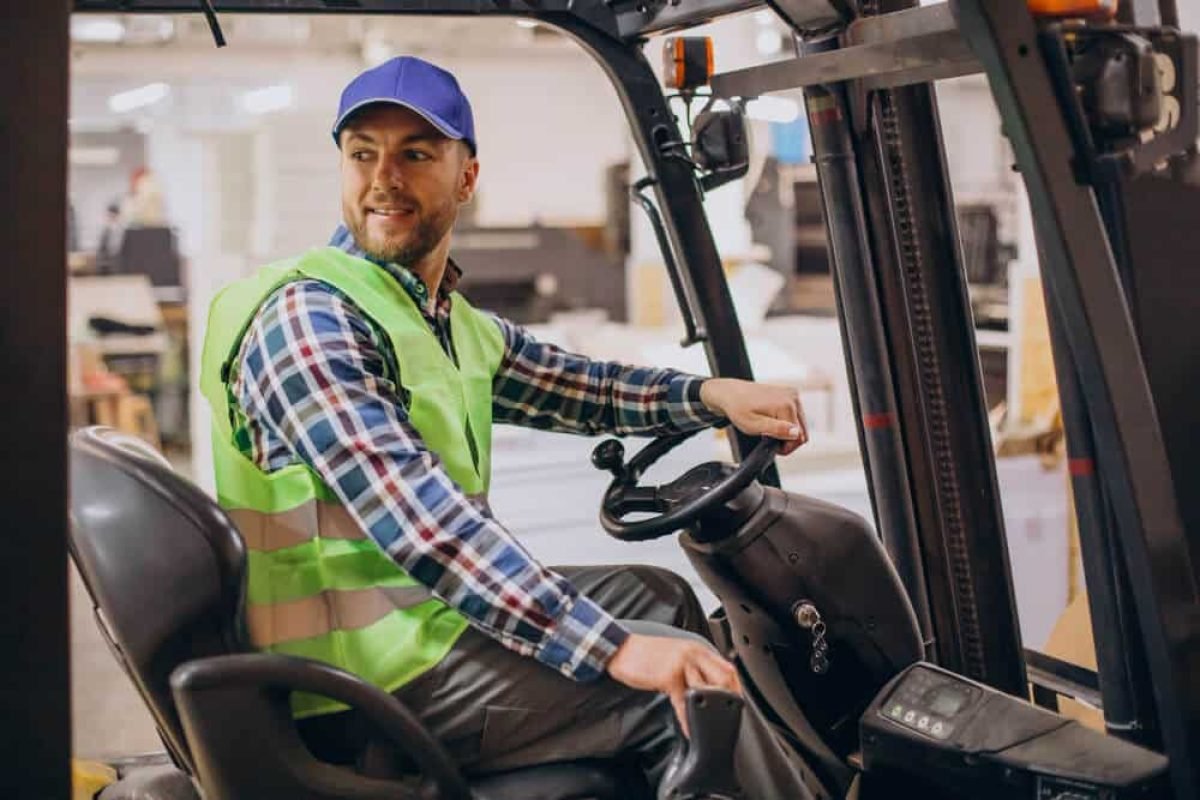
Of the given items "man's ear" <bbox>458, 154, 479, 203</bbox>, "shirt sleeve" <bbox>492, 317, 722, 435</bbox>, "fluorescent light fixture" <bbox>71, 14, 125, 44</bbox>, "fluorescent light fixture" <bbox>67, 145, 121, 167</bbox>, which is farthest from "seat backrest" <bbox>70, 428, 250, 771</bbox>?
"fluorescent light fixture" <bbox>67, 145, 121, 167</bbox>

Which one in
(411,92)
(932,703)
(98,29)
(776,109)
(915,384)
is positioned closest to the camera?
(411,92)

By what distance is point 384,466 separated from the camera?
244 centimetres

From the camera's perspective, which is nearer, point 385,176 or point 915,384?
point 385,176

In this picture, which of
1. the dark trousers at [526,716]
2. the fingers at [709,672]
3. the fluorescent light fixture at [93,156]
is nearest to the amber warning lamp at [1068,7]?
the fingers at [709,672]

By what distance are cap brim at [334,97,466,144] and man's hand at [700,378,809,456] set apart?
0.76 m

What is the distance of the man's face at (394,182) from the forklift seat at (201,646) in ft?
1.93

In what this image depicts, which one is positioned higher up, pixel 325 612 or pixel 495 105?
pixel 495 105

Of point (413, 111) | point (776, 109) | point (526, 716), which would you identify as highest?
point (776, 109)

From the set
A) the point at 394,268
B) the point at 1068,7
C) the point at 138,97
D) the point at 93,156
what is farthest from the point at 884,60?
the point at 93,156

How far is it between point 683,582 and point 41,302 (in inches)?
68.9

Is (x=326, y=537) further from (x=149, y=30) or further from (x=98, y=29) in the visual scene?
(x=98, y=29)

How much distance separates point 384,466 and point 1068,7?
46.1 inches

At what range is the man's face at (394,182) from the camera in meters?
2.83

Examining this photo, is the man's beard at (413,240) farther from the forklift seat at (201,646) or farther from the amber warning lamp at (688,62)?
the amber warning lamp at (688,62)
